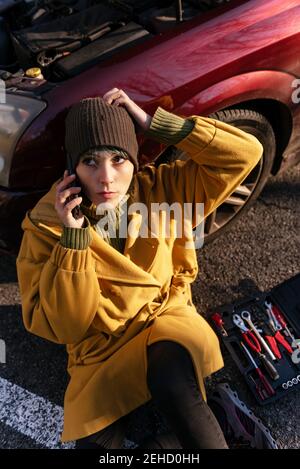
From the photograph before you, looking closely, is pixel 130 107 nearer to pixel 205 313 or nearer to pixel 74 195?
pixel 74 195

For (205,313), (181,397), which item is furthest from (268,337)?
(181,397)

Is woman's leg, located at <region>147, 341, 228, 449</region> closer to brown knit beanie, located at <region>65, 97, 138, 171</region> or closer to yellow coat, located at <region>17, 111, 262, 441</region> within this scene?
yellow coat, located at <region>17, 111, 262, 441</region>

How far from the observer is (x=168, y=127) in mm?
1645

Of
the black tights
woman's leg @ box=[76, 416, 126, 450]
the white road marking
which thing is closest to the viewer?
the black tights

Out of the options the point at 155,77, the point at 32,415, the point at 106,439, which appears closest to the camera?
the point at 106,439

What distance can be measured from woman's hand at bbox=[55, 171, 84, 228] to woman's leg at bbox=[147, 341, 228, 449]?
1.88ft

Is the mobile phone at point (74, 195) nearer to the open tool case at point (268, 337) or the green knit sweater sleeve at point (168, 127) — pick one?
the green knit sweater sleeve at point (168, 127)

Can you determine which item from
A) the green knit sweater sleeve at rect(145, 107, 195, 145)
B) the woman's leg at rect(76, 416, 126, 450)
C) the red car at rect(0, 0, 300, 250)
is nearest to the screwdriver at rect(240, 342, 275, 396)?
the woman's leg at rect(76, 416, 126, 450)

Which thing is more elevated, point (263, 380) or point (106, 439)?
point (106, 439)

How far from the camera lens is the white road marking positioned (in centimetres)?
196

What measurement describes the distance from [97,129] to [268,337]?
1.33 m

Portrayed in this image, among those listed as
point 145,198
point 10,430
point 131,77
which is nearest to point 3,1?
point 131,77

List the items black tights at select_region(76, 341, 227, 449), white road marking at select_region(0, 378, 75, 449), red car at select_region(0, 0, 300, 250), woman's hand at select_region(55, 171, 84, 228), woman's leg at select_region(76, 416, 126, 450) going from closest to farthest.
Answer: woman's hand at select_region(55, 171, 84, 228)
black tights at select_region(76, 341, 227, 449)
woman's leg at select_region(76, 416, 126, 450)
red car at select_region(0, 0, 300, 250)
white road marking at select_region(0, 378, 75, 449)

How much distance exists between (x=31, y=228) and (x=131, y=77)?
751 millimetres
